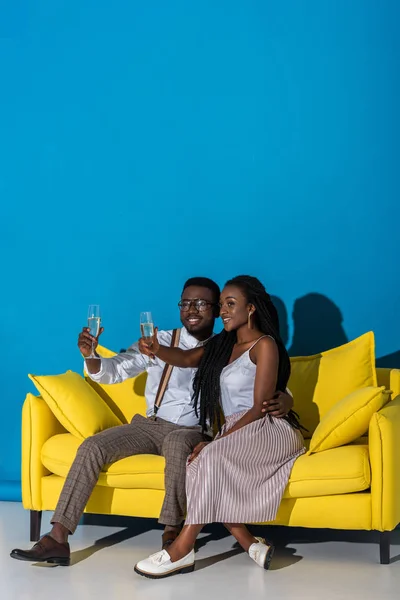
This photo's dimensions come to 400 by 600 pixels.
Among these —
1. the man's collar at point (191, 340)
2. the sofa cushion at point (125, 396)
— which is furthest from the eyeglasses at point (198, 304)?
the sofa cushion at point (125, 396)

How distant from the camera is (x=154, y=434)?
409 cm

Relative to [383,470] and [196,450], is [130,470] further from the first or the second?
[383,470]

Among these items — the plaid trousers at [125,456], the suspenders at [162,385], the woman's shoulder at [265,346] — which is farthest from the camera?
Result: the suspenders at [162,385]

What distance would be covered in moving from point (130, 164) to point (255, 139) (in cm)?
71

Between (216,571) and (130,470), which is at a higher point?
(130,470)

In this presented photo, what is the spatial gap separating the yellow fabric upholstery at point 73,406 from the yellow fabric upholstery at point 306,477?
58 millimetres

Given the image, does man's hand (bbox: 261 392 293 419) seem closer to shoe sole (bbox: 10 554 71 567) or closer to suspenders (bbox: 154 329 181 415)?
suspenders (bbox: 154 329 181 415)

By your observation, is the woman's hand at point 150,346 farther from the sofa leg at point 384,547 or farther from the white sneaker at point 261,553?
the sofa leg at point 384,547

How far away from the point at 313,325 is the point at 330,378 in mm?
548

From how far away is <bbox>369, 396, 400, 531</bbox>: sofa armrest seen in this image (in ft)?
11.8

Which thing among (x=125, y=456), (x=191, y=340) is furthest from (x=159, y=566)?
(x=191, y=340)

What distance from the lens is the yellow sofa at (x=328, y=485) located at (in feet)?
11.8

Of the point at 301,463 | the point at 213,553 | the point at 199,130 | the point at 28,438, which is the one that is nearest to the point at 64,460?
the point at 28,438

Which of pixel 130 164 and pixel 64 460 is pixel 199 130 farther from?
pixel 64 460
